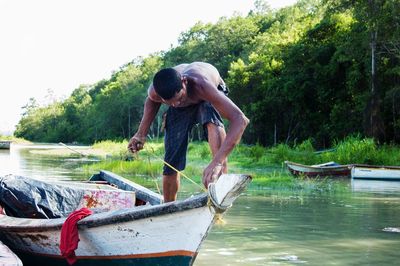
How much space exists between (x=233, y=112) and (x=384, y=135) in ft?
73.8

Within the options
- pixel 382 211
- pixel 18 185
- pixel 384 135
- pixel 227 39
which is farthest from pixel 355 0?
pixel 227 39

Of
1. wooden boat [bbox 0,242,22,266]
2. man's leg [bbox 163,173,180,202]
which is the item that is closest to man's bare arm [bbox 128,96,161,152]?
man's leg [bbox 163,173,180,202]

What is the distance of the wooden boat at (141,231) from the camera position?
3.92 metres

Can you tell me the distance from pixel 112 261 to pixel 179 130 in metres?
1.23

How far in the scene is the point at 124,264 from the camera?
4629 mm

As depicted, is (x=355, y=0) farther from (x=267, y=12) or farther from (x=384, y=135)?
(x=267, y=12)

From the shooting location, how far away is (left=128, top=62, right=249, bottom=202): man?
4043 mm

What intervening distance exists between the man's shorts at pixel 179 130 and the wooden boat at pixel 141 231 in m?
0.69

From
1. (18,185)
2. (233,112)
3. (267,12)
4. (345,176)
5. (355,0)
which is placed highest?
(267,12)

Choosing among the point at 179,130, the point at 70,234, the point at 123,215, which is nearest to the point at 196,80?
the point at 179,130

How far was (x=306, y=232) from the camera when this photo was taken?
8.04 meters

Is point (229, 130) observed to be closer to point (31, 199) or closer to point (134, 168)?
point (31, 199)

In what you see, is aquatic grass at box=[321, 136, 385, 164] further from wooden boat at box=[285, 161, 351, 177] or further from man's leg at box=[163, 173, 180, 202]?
man's leg at box=[163, 173, 180, 202]

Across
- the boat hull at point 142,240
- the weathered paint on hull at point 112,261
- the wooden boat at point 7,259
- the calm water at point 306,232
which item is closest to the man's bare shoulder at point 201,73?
the boat hull at point 142,240
